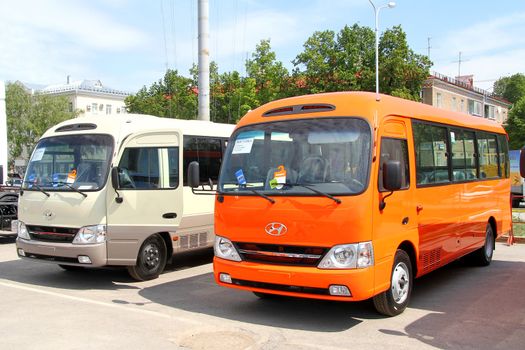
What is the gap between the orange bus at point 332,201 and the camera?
19.2 feet

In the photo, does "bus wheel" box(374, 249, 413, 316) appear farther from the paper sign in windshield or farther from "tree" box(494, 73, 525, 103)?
"tree" box(494, 73, 525, 103)

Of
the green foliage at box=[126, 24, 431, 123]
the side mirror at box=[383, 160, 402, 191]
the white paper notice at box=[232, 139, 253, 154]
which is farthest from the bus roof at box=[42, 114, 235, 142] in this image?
the green foliage at box=[126, 24, 431, 123]

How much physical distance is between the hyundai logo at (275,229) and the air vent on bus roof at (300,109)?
56.5 inches

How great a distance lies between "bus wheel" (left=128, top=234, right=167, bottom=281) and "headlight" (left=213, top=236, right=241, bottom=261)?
253 cm

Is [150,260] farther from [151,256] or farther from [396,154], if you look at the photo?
[396,154]

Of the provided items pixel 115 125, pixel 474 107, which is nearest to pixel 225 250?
pixel 115 125

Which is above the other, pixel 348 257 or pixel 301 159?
pixel 301 159

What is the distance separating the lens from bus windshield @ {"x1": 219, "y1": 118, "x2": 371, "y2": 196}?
19.8ft

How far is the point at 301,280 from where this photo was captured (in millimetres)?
5922

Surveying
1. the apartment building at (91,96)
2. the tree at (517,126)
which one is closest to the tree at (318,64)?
the tree at (517,126)

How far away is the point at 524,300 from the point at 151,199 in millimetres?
5764

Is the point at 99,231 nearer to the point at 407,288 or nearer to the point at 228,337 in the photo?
the point at 228,337

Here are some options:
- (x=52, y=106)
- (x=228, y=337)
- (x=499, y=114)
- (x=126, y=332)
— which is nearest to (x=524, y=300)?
(x=228, y=337)

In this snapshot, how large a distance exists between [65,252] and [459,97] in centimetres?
6006
